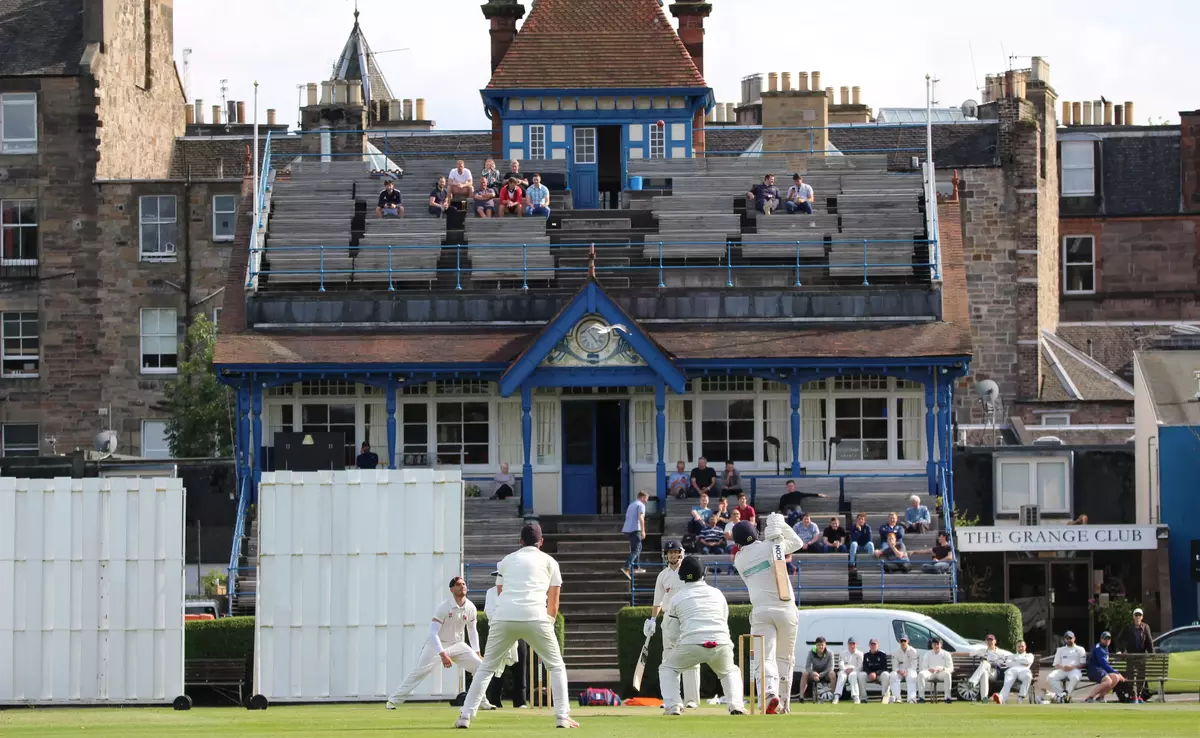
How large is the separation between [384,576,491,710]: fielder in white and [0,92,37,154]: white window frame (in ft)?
128

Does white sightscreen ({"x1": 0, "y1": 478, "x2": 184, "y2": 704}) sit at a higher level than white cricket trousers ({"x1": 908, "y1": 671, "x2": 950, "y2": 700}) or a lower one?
higher

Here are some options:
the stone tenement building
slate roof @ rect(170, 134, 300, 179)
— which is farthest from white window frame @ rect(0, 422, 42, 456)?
slate roof @ rect(170, 134, 300, 179)

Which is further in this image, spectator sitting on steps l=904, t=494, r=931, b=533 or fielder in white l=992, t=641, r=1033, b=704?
spectator sitting on steps l=904, t=494, r=931, b=533

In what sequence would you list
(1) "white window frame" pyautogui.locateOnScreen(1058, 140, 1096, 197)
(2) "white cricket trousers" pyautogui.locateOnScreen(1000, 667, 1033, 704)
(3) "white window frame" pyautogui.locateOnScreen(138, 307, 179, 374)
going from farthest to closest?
(1) "white window frame" pyautogui.locateOnScreen(1058, 140, 1096, 197)
(3) "white window frame" pyautogui.locateOnScreen(138, 307, 179, 374)
(2) "white cricket trousers" pyautogui.locateOnScreen(1000, 667, 1033, 704)

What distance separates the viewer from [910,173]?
159 feet

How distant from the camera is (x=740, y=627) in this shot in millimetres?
36219

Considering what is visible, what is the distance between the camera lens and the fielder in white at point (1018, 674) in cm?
3381

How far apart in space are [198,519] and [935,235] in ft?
45.7

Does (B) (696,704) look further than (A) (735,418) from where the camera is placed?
No

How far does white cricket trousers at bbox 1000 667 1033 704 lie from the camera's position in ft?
111

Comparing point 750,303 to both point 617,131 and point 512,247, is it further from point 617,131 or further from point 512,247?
point 617,131

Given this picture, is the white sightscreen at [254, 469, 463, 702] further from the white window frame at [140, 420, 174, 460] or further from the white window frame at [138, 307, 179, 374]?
Result: the white window frame at [138, 307, 179, 374]

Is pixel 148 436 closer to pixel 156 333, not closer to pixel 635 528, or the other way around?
pixel 156 333

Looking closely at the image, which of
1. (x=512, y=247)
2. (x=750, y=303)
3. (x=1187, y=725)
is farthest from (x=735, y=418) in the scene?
(x=1187, y=725)
